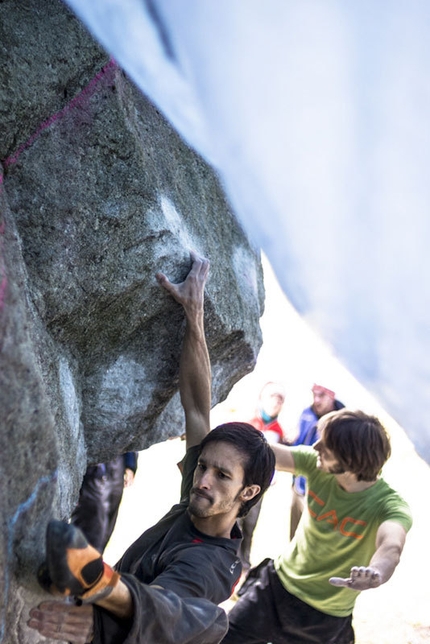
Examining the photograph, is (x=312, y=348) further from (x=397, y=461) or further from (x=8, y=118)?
(x=397, y=461)

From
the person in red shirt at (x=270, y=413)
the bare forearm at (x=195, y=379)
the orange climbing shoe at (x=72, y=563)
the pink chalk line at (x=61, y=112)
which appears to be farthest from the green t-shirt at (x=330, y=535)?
the person in red shirt at (x=270, y=413)

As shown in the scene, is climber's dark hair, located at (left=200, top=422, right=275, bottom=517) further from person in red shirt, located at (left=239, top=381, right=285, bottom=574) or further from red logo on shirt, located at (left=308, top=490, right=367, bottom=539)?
person in red shirt, located at (left=239, top=381, right=285, bottom=574)

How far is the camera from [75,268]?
6.57ft

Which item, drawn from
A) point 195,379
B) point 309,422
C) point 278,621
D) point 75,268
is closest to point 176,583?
point 195,379

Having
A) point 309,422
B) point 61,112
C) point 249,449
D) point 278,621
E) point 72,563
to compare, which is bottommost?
point 72,563

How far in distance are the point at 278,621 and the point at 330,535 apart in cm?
40

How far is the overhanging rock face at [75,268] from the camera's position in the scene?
4.89 feet

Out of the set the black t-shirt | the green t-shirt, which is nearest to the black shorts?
the green t-shirt

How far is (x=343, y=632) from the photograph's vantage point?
270 cm

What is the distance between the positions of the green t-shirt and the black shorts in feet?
0.13

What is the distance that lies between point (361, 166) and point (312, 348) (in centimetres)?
62

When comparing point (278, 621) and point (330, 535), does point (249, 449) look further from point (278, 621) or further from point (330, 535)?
point (278, 621)

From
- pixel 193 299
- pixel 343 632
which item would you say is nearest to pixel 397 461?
pixel 343 632

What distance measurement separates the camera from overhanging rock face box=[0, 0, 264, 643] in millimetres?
1491
